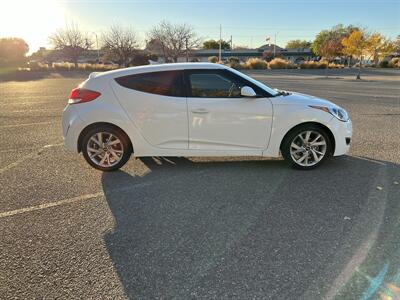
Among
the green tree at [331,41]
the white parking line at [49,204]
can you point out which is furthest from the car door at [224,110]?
the green tree at [331,41]

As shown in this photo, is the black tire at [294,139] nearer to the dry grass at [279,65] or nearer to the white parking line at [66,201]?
the white parking line at [66,201]

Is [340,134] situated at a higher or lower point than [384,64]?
higher

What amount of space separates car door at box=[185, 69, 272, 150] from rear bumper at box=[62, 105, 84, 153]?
1.64 m

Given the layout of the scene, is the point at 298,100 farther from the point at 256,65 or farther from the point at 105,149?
the point at 256,65

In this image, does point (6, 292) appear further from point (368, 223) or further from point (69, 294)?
point (368, 223)

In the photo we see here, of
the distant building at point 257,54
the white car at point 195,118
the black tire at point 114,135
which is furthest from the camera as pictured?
the distant building at point 257,54

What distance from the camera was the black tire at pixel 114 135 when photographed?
4.62 metres

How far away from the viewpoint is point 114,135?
4.64 metres

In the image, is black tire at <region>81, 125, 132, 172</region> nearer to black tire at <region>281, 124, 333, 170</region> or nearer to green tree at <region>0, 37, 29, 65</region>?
black tire at <region>281, 124, 333, 170</region>

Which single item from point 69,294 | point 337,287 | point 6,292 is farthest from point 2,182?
point 337,287

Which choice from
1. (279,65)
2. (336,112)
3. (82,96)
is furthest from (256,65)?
(82,96)

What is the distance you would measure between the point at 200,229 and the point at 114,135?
221 centimetres

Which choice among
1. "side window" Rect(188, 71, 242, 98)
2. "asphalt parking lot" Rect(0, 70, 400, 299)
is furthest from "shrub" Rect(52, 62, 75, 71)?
"side window" Rect(188, 71, 242, 98)

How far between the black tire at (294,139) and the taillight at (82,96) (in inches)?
112
